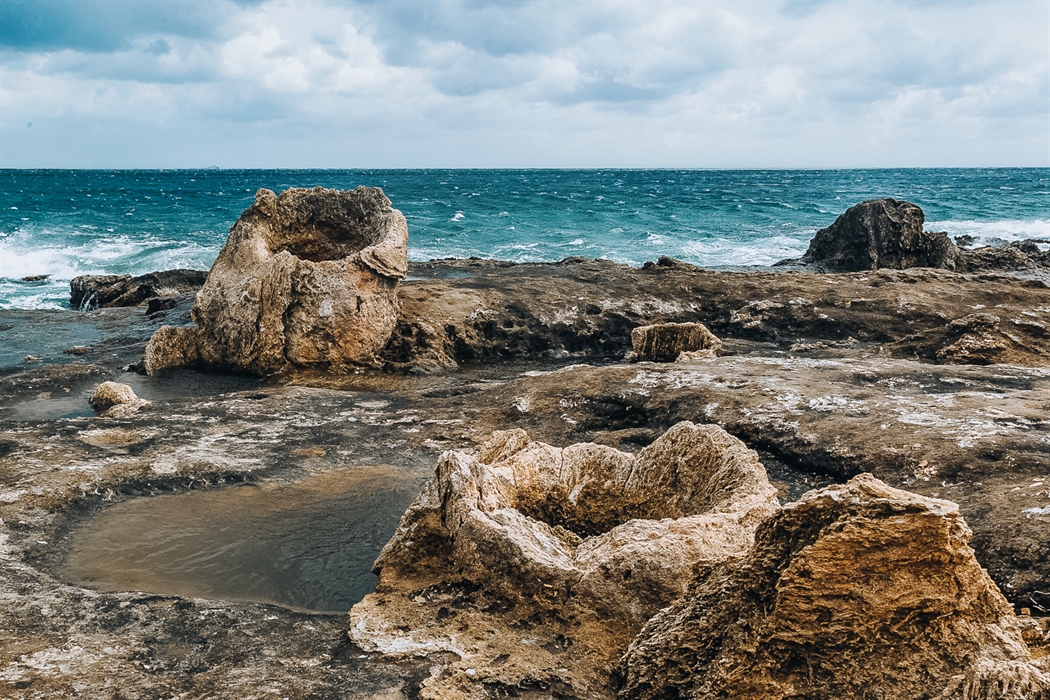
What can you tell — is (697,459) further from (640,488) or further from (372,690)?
(372,690)

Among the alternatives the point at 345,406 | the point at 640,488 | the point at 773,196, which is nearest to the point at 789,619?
the point at 640,488

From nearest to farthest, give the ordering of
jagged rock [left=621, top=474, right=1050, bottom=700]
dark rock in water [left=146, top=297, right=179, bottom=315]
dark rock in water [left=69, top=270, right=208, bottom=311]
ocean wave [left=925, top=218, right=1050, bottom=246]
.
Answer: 1. jagged rock [left=621, top=474, right=1050, bottom=700]
2. dark rock in water [left=146, top=297, right=179, bottom=315]
3. dark rock in water [left=69, top=270, right=208, bottom=311]
4. ocean wave [left=925, top=218, right=1050, bottom=246]

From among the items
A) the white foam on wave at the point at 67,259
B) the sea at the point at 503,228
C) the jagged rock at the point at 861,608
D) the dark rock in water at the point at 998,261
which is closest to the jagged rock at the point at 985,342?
the jagged rock at the point at 861,608

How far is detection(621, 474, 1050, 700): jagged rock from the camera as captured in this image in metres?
2.79

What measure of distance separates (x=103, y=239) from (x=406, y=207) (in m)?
18.2

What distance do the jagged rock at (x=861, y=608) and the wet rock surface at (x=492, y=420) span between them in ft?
1.61

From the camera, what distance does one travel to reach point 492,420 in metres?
6.98

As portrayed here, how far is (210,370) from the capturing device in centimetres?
998

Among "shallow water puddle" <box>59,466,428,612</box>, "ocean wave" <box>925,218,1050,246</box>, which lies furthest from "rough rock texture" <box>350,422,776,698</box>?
"ocean wave" <box>925,218,1050,246</box>

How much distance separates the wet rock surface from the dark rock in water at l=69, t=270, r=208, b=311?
245cm

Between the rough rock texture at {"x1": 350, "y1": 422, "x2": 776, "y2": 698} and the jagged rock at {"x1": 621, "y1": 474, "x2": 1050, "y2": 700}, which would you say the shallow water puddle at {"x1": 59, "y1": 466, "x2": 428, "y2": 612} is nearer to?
the rough rock texture at {"x1": 350, "y1": 422, "x2": 776, "y2": 698}

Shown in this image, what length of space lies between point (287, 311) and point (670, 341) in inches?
180

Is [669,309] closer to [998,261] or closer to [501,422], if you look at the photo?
[501,422]

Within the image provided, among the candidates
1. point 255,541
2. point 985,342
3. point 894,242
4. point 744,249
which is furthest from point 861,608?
point 744,249
